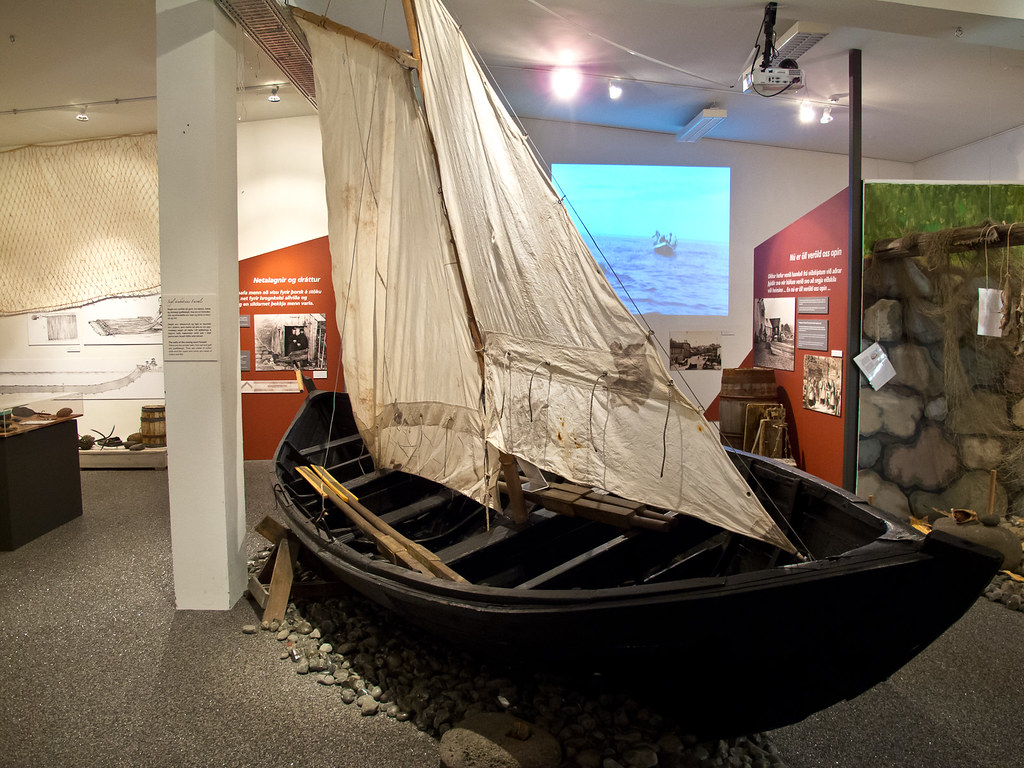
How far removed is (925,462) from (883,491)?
351 mm

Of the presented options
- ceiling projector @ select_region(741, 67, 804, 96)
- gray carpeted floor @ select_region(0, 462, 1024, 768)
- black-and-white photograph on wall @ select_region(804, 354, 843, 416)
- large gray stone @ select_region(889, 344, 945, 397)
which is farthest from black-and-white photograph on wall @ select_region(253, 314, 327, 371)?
large gray stone @ select_region(889, 344, 945, 397)

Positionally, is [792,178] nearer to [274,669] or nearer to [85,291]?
[274,669]

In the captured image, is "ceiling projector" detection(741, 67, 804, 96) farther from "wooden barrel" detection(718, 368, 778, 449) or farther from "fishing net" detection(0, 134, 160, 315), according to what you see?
"fishing net" detection(0, 134, 160, 315)

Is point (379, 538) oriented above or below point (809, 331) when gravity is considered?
below

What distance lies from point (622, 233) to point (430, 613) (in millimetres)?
5154

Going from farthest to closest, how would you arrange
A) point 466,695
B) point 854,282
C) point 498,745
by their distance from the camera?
point 854,282
point 466,695
point 498,745

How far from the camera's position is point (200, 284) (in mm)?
3402

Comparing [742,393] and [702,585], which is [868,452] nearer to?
[742,393]

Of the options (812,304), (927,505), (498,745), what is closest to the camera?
(498,745)

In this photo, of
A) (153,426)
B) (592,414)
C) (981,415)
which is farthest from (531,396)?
(153,426)

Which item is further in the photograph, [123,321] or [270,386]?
[123,321]

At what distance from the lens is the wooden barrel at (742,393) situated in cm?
552

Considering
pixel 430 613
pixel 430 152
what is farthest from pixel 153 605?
pixel 430 152

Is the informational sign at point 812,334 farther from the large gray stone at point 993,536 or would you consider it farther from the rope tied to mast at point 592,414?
the rope tied to mast at point 592,414
